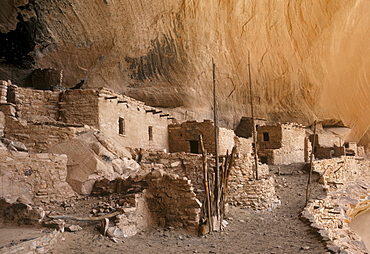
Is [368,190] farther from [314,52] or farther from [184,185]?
[184,185]

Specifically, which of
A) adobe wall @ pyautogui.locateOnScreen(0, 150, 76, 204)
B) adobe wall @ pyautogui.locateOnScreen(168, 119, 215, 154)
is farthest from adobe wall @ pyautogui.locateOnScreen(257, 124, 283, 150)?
adobe wall @ pyautogui.locateOnScreen(0, 150, 76, 204)

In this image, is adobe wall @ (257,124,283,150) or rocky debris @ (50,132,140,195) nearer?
rocky debris @ (50,132,140,195)

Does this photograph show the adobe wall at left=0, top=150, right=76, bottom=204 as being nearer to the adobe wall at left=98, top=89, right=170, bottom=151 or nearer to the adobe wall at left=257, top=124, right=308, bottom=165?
the adobe wall at left=98, top=89, right=170, bottom=151

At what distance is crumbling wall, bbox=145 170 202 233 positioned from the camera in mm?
6242

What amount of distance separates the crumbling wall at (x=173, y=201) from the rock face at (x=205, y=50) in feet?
24.9

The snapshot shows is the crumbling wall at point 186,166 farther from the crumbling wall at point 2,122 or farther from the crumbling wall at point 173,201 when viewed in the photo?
the crumbling wall at point 2,122

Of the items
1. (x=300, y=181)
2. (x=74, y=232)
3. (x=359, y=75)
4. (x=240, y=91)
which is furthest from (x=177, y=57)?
(x=359, y=75)

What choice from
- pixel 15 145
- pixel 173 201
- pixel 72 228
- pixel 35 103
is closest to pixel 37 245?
pixel 72 228

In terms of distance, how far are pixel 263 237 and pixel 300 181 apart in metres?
6.33

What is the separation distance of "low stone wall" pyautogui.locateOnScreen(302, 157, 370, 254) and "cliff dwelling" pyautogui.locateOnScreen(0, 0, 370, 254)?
0.08m

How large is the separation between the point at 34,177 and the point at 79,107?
349cm

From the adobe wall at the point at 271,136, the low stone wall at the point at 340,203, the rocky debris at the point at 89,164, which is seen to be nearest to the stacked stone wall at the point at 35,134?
the rocky debris at the point at 89,164

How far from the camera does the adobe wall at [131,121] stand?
30.2 feet

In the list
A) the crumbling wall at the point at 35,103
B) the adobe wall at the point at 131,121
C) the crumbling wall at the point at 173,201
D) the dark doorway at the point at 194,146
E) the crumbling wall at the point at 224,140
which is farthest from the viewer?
the dark doorway at the point at 194,146
